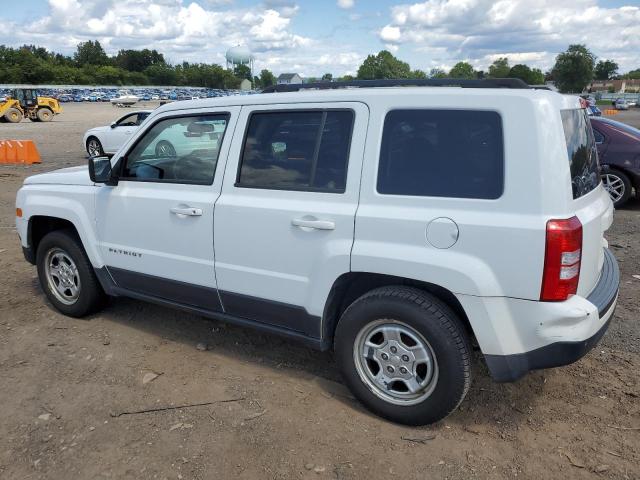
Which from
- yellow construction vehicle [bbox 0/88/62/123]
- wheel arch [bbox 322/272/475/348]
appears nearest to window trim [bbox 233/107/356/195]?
wheel arch [bbox 322/272/475/348]

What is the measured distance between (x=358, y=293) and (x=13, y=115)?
1487 inches

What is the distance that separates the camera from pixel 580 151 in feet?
9.71

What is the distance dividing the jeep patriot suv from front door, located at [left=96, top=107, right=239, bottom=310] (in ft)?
0.05

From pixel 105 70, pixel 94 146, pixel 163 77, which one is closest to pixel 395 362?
pixel 94 146

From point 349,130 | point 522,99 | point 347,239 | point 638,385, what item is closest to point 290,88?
point 349,130

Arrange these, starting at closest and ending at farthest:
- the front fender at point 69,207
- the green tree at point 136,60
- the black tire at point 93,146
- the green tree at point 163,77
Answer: the front fender at point 69,207 → the black tire at point 93,146 → the green tree at point 163,77 → the green tree at point 136,60

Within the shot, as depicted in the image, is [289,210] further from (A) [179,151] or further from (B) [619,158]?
(B) [619,158]

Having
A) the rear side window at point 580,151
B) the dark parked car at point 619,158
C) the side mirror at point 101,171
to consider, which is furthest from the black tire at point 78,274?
the dark parked car at point 619,158

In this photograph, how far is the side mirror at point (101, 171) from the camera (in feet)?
13.3

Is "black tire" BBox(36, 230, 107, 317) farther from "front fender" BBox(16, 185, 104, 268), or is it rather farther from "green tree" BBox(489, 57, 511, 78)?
"green tree" BBox(489, 57, 511, 78)

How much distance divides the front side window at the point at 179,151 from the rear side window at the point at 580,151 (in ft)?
6.99

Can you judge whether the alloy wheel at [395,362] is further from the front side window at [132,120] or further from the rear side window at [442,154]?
the front side window at [132,120]

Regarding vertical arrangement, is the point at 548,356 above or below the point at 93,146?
above

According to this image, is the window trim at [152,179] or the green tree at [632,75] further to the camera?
the green tree at [632,75]
